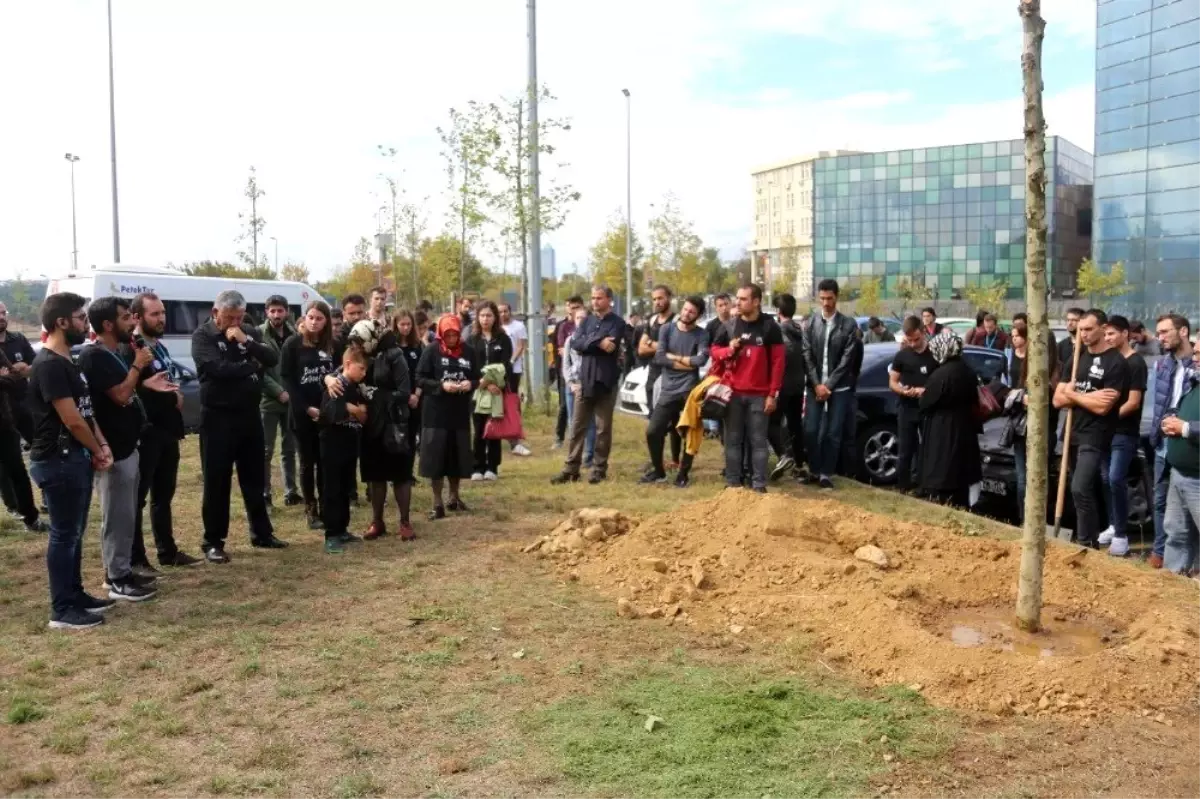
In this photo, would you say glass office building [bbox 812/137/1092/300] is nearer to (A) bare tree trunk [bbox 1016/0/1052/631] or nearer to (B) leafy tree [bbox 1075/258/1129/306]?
(B) leafy tree [bbox 1075/258/1129/306]

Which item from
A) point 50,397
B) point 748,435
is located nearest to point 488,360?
point 748,435

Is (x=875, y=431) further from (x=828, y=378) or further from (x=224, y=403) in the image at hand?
(x=224, y=403)

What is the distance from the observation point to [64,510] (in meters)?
6.32

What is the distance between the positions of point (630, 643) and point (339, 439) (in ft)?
11.3

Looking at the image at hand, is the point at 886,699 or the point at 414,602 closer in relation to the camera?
the point at 886,699

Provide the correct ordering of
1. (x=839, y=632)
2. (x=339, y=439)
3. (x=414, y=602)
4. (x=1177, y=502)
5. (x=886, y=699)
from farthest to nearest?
(x=339, y=439)
(x=1177, y=502)
(x=414, y=602)
(x=839, y=632)
(x=886, y=699)

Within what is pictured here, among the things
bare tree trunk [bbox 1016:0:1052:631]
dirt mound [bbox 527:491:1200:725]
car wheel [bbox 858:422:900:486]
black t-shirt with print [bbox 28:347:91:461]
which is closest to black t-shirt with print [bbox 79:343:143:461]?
black t-shirt with print [bbox 28:347:91:461]

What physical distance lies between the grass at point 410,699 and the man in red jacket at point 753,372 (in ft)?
10.2

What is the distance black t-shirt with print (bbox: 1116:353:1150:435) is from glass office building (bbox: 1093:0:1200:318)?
139 ft

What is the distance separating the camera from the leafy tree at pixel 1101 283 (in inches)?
1767

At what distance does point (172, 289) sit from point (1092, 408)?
1777 centimetres

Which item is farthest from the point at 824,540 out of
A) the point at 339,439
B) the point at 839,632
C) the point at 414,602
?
the point at 339,439

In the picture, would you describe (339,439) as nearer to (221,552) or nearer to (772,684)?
(221,552)

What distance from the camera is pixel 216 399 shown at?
8.00 metres
